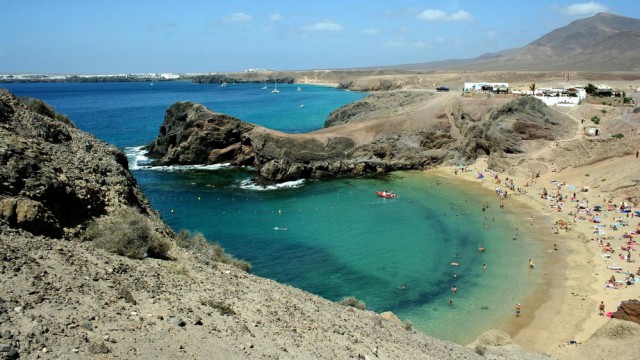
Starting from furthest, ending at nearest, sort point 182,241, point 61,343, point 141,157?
1. point 141,157
2. point 182,241
3. point 61,343

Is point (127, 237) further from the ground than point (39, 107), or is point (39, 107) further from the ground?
point (39, 107)

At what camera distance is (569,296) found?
88.6 ft

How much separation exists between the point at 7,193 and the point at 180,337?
21.2 feet

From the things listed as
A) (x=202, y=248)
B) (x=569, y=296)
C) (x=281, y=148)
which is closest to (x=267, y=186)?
(x=281, y=148)

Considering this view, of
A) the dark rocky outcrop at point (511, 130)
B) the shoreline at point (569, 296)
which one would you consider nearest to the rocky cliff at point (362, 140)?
the dark rocky outcrop at point (511, 130)

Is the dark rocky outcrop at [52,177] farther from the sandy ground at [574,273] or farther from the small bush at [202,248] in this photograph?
A: the sandy ground at [574,273]

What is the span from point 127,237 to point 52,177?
112 inches

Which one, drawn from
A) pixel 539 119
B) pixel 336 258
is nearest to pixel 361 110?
pixel 539 119

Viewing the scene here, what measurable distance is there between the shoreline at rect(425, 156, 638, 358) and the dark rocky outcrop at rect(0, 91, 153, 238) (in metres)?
18.4

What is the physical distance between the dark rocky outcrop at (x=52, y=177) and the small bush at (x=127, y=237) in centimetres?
51

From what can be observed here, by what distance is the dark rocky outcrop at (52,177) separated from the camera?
516 inches

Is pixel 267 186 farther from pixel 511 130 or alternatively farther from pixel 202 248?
pixel 202 248

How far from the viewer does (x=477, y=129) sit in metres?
59.7

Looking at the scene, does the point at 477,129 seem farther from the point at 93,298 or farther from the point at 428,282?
the point at 93,298
